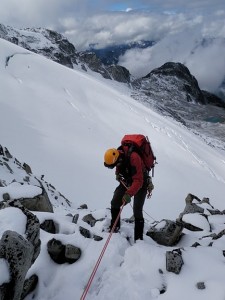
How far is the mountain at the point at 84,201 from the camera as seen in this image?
21.1 ft

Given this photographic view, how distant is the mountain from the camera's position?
644 centimetres

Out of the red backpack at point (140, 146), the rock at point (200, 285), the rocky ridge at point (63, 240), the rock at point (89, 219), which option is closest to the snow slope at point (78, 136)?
the rock at point (89, 219)

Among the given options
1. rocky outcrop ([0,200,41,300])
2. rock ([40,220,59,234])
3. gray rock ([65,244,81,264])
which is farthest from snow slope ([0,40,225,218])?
rocky outcrop ([0,200,41,300])

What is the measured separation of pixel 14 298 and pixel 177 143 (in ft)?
105

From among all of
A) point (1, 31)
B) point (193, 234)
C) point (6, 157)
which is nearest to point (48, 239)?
point (193, 234)

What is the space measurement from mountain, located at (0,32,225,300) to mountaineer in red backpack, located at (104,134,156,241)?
71 centimetres

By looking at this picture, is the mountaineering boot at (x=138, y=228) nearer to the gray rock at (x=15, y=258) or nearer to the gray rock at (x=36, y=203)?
the gray rock at (x=36, y=203)

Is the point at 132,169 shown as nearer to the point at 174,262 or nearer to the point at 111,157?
the point at 111,157

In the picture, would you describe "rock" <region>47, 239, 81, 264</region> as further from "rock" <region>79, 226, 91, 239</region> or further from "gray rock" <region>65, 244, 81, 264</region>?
"rock" <region>79, 226, 91, 239</region>

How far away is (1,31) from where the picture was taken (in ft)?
608

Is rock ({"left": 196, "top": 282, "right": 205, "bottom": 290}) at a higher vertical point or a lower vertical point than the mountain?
higher

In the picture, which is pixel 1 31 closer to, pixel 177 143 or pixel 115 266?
pixel 177 143

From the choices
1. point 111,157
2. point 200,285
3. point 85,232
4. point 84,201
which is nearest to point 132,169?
point 111,157

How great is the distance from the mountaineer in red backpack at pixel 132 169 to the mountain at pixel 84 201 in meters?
0.71
